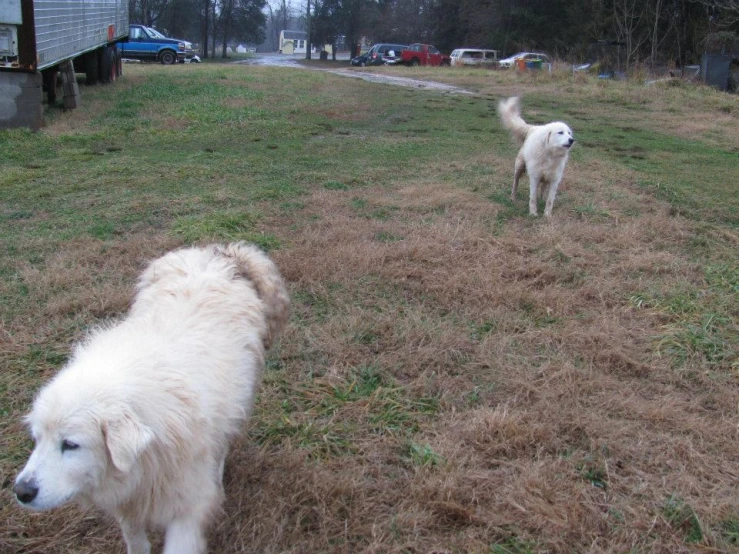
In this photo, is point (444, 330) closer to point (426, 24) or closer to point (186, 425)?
point (186, 425)

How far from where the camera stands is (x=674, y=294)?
14.8 feet

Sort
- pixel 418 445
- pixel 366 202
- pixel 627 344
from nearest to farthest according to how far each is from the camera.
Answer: pixel 418 445 < pixel 627 344 < pixel 366 202

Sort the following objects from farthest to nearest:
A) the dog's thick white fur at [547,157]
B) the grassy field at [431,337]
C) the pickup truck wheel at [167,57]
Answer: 1. the pickup truck wheel at [167,57]
2. the dog's thick white fur at [547,157]
3. the grassy field at [431,337]

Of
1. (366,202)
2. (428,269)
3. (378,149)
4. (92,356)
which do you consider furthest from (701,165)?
(92,356)

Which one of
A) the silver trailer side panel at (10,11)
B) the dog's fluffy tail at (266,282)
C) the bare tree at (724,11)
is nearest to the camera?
the dog's fluffy tail at (266,282)

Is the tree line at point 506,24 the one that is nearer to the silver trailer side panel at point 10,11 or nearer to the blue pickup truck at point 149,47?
the blue pickup truck at point 149,47

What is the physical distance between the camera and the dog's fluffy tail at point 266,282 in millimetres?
2854

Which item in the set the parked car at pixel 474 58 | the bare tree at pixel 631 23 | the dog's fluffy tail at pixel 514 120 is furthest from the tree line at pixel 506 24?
the dog's fluffy tail at pixel 514 120

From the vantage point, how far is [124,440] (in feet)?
5.96

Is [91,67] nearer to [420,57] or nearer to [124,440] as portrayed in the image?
[124,440]

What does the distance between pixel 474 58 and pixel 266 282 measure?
37.5m

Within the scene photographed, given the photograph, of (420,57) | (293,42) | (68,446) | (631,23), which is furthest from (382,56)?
(293,42)

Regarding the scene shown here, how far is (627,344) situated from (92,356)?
3043mm

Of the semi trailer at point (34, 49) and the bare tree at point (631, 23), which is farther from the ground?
the bare tree at point (631, 23)
